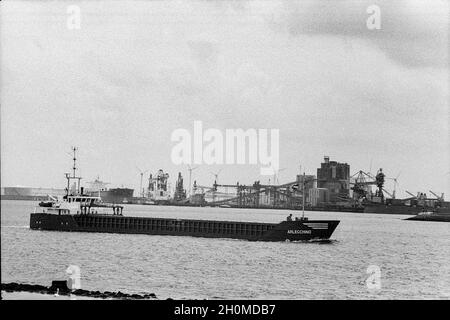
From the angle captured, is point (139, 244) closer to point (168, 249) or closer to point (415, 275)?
point (168, 249)

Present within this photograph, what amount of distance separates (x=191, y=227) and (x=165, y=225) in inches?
117

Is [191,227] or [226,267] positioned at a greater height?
[191,227]

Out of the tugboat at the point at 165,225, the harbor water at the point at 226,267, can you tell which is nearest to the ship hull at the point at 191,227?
the tugboat at the point at 165,225

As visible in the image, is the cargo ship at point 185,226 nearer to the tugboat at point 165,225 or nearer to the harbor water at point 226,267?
the tugboat at point 165,225

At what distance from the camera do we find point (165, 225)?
69.1m

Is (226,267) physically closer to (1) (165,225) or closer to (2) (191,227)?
(2) (191,227)

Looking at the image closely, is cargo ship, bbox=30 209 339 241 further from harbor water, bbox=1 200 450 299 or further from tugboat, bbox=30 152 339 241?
harbor water, bbox=1 200 450 299

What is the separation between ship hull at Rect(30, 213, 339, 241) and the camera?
61906 millimetres

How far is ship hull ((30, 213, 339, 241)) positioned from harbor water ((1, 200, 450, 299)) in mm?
1335

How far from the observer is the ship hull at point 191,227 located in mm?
61906

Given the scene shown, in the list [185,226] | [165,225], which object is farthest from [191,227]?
[165,225]

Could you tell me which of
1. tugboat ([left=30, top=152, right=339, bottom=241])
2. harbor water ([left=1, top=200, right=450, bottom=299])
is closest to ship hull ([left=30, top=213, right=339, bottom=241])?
tugboat ([left=30, top=152, right=339, bottom=241])
